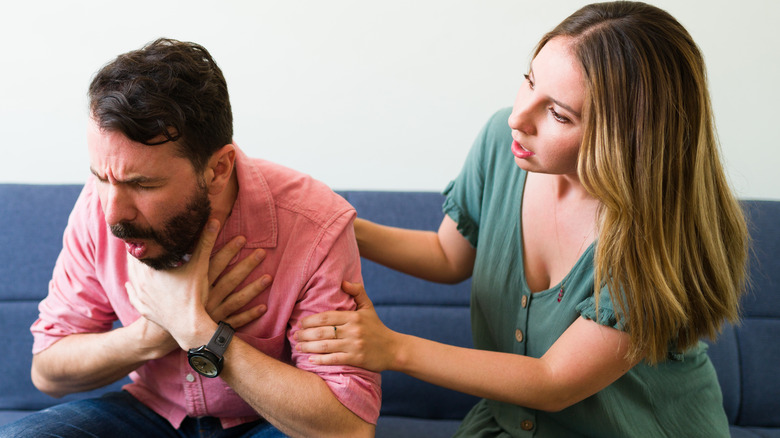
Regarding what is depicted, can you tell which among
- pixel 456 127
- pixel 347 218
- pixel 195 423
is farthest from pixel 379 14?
pixel 195 423

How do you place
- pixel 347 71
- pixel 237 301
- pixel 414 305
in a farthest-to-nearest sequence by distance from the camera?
pixel 347 71
pixel 414 305
pixel 237 301

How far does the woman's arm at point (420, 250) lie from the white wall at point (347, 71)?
62cm

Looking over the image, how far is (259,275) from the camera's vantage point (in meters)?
1.32

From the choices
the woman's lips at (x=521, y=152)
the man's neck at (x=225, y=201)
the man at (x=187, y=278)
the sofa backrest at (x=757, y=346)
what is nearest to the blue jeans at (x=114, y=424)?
the man at (x=187, y=278)

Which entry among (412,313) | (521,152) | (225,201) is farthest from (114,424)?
(521,152)

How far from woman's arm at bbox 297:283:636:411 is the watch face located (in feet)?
0.53

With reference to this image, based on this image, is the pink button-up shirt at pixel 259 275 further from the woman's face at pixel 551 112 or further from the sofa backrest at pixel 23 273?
the sofa backrest at pixel 23 273

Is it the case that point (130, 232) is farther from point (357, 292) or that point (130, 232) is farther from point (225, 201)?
point (357, 292)

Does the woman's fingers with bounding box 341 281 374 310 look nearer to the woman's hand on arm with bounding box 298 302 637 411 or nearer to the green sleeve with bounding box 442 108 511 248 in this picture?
the woman's hand on arm with bounding box 298 302 637 411

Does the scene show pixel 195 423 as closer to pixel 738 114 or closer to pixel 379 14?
pixel 379 14

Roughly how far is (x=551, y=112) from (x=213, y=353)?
0.74m

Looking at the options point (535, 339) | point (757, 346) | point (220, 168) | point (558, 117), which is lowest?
point (757, 346)

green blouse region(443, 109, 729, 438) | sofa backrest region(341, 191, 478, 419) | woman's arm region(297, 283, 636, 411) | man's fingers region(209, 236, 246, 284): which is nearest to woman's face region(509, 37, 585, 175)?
green blouse region(443, 109, 729, 438)

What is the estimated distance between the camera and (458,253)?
5.41 ft
